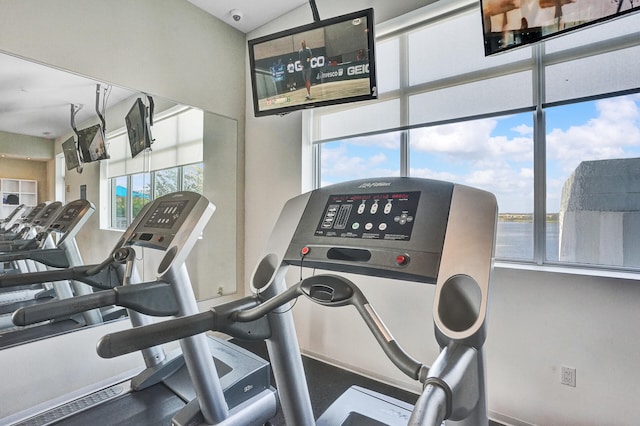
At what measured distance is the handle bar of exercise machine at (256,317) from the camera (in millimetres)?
832

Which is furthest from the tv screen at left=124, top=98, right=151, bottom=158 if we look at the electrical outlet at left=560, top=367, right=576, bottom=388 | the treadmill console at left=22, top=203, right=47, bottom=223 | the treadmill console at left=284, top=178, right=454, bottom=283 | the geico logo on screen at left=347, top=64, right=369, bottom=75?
the electrical outlet at left=560, top=367, right=576, bottom=388

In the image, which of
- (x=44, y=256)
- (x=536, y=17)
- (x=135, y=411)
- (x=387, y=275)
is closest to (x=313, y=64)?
(x=536, y=17)

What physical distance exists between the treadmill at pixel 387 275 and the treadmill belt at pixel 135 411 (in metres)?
1.03

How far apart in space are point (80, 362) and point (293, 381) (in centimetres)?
184

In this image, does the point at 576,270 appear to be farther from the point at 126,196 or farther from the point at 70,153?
the point at 70,153

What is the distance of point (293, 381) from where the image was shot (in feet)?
4.16

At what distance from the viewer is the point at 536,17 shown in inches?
63.6

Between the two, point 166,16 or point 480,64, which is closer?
point 480,64

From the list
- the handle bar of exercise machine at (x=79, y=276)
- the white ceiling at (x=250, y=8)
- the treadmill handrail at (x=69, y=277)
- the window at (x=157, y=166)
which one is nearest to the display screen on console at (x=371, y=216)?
the handle bar of exercise machine at (x=79, y=276)

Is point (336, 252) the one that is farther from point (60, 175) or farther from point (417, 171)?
point (60, 175)

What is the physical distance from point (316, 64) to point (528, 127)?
144 cm

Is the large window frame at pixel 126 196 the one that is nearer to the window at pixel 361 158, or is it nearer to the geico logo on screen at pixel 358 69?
the window at pixel 361 158

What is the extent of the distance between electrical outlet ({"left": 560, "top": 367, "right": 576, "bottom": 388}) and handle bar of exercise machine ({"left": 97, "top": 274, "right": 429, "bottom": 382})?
159cm

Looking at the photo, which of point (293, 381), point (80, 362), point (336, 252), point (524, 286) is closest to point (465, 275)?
point (336, 252)
